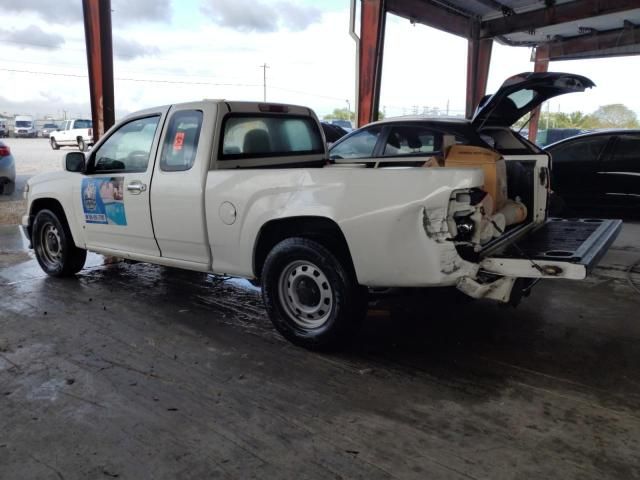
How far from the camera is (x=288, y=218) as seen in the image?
375cm

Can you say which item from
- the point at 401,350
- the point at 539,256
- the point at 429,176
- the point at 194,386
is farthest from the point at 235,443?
the point at 539,256

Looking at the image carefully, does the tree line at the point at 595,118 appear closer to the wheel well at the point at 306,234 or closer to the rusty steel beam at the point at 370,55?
the rusty steel beam at the point at 370,55

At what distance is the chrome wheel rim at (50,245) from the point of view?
5.76 meters

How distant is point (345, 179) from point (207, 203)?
128cm

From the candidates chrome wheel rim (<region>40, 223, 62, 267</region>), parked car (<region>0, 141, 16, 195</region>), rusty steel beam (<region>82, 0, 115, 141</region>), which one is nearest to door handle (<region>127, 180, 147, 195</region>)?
chrome wheel rim (<region>40, 223, 62, 267</region>)

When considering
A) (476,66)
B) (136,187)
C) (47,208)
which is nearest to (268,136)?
(136,187)

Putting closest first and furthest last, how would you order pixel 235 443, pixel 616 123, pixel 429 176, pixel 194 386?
pixel 235 443, pixel 429 176, pixel 194 386, pixel 616 123

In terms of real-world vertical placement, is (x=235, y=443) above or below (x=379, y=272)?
below

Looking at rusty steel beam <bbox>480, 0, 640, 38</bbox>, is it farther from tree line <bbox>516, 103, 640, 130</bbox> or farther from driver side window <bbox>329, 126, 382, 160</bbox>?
tree line <bbox>516, 103, 640, 130</bbox>

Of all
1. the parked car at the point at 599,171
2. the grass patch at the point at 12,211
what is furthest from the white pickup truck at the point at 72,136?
the parked car at the point at 599,171

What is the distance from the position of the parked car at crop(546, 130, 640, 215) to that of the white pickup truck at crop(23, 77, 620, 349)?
451cm

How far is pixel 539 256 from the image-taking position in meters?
3.26

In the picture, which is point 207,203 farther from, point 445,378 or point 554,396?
point 554,396

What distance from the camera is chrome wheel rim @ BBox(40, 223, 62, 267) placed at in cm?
576
